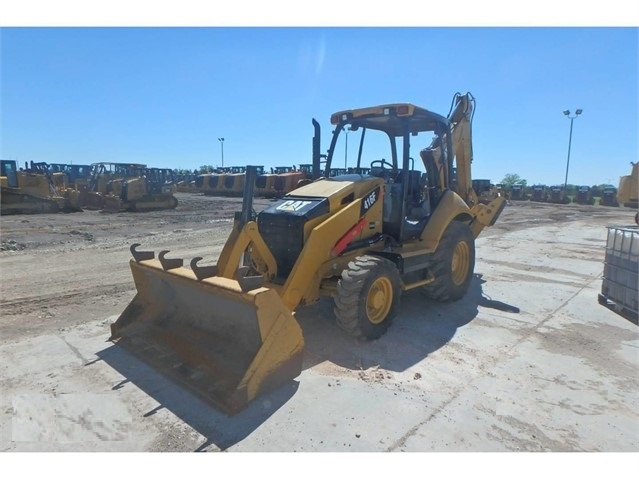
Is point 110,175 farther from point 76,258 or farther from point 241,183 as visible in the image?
point 76,258

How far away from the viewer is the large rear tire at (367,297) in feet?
13.7

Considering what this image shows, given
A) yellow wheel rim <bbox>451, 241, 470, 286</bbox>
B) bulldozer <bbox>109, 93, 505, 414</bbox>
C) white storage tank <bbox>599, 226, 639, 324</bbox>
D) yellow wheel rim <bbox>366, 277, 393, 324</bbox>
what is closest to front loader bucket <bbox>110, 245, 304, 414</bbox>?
bulldozer <bbox>109, 93, 505, 414</bbox>

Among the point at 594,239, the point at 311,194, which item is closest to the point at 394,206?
the point at 311,194

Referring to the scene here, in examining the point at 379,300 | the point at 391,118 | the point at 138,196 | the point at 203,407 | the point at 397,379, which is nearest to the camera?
the point at 203,407

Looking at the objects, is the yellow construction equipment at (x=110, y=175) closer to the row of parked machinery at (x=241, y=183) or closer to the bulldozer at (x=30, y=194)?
the bulldozer at (x=30, y=194)

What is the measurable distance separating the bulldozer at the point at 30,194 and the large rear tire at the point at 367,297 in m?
20.8

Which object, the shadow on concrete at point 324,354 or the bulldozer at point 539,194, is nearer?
the shadow on concrete at point 324,354

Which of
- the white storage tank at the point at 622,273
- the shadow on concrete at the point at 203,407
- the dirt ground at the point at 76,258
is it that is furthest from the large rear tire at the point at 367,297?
the white storage tank at the point at 622,273

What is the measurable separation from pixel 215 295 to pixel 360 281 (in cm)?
143

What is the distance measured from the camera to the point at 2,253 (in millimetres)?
9602

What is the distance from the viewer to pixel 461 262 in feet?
21.1

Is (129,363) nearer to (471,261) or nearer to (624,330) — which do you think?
(471,261)

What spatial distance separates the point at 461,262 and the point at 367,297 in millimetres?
2709

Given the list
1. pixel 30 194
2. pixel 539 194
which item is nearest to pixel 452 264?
pixel 30 194
